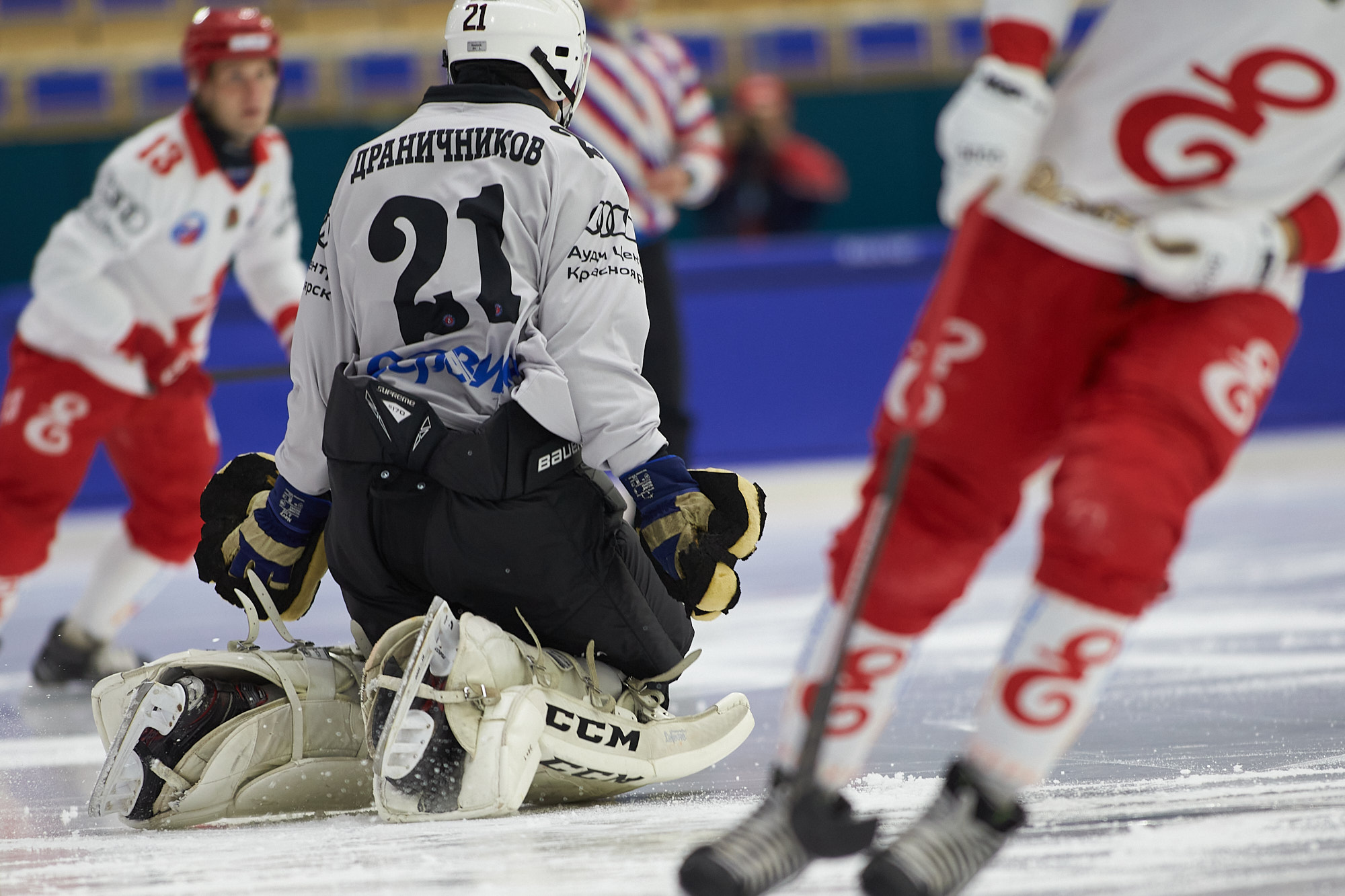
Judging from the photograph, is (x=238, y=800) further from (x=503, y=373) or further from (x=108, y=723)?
(x=503, y=373)

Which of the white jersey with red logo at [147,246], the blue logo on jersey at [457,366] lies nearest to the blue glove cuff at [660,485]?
the blue logo on jersey at [457,366]

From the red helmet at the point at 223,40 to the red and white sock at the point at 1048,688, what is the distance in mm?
3032

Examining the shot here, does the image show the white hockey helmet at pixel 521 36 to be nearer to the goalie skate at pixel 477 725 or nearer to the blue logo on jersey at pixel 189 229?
the goalie skate at pixel 477 725

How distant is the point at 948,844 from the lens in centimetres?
171

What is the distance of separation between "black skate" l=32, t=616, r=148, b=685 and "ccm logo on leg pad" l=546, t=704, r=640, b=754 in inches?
77.8

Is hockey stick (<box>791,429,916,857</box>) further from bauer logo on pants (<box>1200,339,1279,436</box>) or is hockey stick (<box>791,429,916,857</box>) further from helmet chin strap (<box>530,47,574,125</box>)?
helmet chin strap (<box>530,47,574,125</box>)

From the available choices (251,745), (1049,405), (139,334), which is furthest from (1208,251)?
(139,334)

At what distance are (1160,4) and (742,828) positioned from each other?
1.10 m

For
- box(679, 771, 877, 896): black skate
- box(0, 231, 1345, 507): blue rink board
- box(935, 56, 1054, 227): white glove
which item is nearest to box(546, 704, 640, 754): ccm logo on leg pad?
box(679, 771, 877, 896): black skate

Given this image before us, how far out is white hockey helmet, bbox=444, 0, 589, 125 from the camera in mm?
2668

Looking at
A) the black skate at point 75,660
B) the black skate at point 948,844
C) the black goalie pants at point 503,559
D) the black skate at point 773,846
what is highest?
the black skate at point 948,844

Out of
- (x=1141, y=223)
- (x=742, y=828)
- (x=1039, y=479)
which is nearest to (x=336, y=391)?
(x=742, y=828)

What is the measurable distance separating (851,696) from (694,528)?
0.69 m

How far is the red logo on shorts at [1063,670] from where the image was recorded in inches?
68.3
